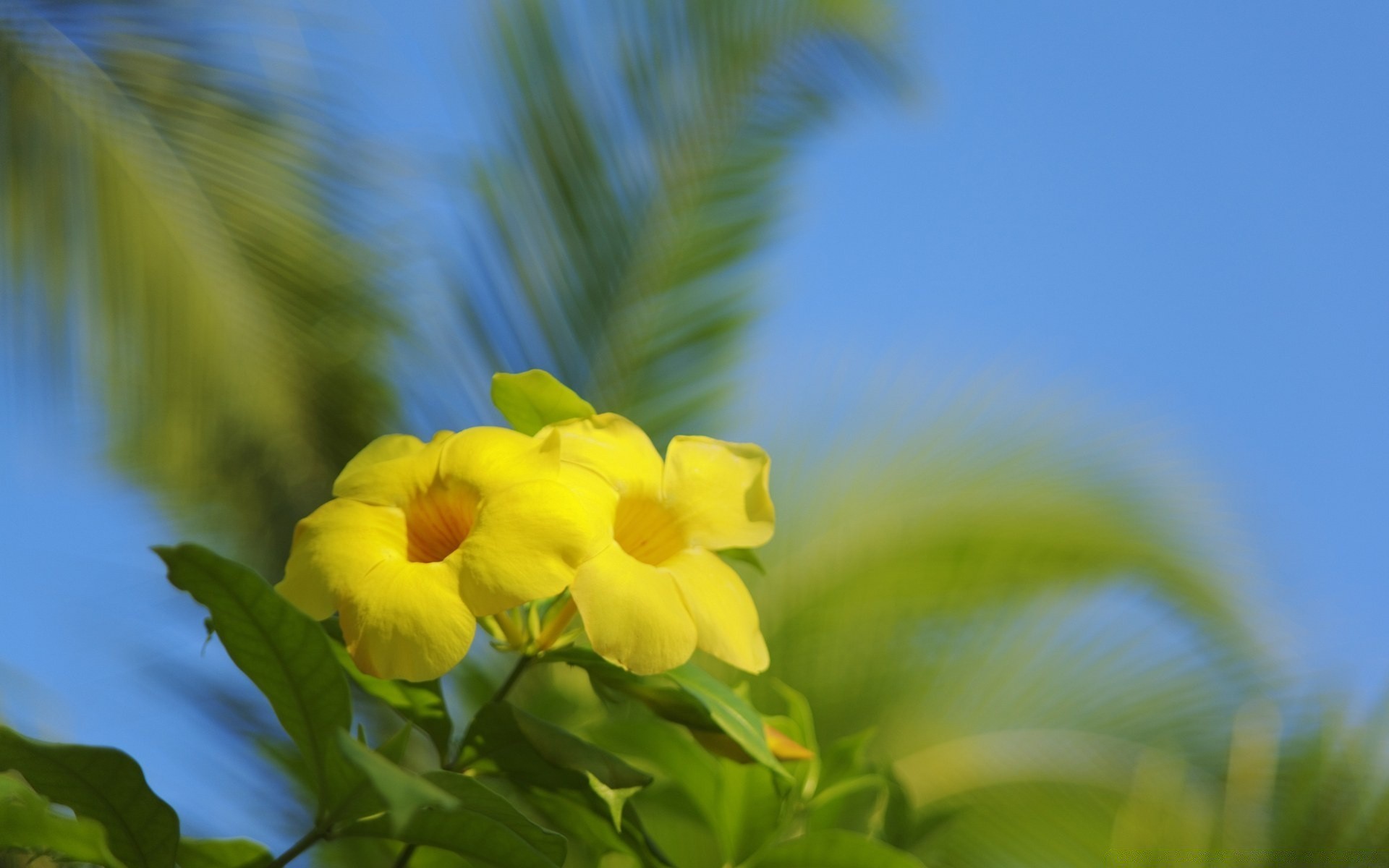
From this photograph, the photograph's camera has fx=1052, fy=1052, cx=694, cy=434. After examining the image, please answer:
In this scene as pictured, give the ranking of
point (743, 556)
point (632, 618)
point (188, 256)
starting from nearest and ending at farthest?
point (632, 618)
point (743, 556)
point (188, 256)

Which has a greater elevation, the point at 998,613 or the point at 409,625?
the point at 409,625

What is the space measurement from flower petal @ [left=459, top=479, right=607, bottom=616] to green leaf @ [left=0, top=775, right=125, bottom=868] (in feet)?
0.47

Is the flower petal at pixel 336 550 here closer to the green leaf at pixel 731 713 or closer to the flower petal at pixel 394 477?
the flower petal at pixel 394 477

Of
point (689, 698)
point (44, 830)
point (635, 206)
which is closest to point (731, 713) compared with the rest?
point (689, 698)

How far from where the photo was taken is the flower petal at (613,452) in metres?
0.40

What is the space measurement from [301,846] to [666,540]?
17 centimetres

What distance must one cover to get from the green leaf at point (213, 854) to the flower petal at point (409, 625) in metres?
0.11

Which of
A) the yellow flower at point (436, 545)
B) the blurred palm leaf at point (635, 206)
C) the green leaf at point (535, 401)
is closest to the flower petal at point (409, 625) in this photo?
the yellow flower at point (436, 545)

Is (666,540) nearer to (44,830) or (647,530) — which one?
(647,530)

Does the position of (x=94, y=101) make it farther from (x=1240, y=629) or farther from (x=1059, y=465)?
(x=1240, y=629)

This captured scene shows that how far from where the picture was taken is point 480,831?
325 millimetres

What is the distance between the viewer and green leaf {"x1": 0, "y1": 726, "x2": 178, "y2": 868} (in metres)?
0.33

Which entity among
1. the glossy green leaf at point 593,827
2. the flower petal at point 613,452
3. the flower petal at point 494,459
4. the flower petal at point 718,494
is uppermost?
the flower petal at point 494,459

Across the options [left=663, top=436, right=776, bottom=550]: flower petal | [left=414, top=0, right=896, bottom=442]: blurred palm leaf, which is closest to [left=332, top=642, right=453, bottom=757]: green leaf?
[left=663, top=436, right=776, bottom=550]: flower petal
